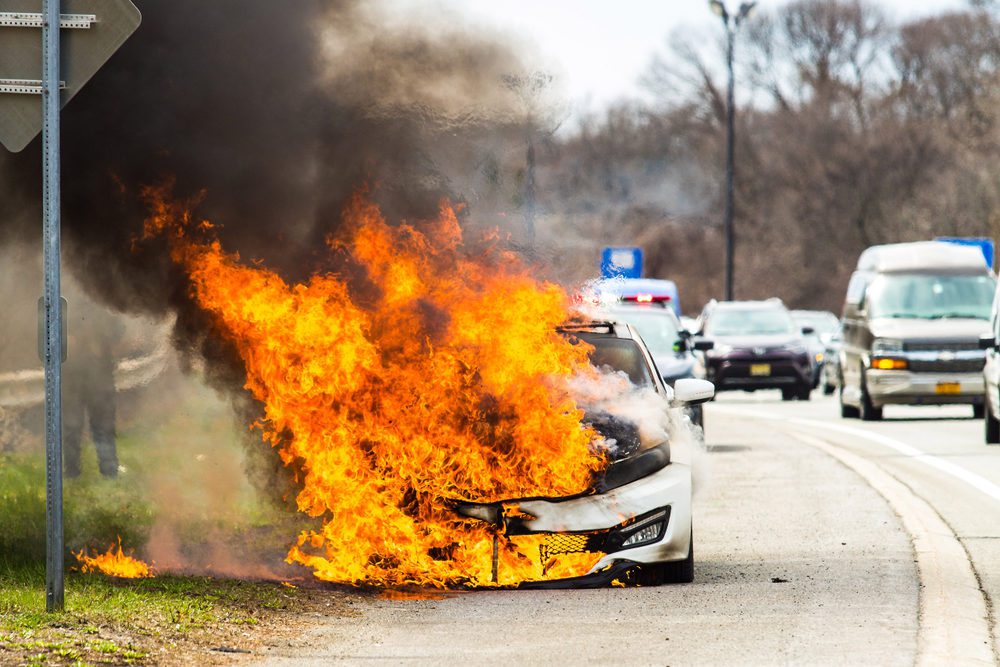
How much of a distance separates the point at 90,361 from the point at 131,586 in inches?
207

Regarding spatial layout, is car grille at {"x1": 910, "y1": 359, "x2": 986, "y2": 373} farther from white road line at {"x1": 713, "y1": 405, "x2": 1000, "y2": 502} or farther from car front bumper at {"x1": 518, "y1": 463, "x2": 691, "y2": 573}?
car front bumper at {"x1": 518, "y1": 463, "x2": 691, "y2": 573}

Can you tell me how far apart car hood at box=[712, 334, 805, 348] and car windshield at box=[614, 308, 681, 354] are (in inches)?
416

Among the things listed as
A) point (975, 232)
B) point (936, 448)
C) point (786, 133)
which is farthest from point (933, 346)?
point (786, 133)

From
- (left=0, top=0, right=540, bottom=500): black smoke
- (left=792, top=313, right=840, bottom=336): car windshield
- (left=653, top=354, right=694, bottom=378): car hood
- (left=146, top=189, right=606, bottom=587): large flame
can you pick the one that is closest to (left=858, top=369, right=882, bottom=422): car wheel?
(left=653, top=354, right=694, bottom=378): car hood

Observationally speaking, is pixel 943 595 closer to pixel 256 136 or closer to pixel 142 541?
pixel 142 541

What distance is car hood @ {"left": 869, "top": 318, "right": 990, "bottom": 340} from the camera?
23.3m

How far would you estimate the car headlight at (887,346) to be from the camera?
76.1ft

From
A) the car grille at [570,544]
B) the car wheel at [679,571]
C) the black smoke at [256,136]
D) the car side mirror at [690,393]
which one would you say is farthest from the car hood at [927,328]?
the car grille at [570,544]

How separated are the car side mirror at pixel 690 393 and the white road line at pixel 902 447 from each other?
464 centimetres

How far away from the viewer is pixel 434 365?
8953mm

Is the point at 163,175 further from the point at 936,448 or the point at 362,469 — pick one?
the point at 936,448

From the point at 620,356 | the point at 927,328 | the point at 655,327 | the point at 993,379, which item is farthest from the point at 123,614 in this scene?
the point at 927,328

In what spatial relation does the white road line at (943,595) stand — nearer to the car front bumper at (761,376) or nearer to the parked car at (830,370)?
the car front bumper at (761,376)

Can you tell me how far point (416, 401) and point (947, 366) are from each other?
51.5 ft
